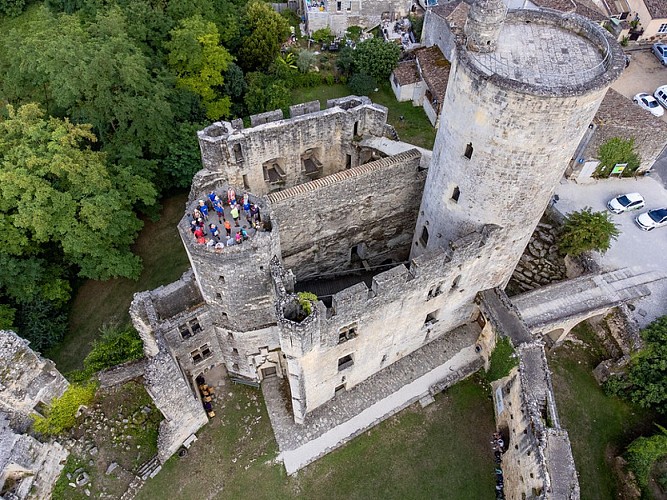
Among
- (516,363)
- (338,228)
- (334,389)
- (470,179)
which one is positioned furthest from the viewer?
(338,228)

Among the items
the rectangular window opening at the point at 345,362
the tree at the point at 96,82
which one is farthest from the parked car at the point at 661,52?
the tree at the point at 96,82

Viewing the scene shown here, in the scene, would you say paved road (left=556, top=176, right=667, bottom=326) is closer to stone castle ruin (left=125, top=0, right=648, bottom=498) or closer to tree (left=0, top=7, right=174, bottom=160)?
stone castle ruin (left=125, top=0, right=648, bottom=498)

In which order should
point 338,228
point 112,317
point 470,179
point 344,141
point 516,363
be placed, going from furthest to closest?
point 112,317 → point 344,141 → point 338,228 → point 516,363 → point 470,179

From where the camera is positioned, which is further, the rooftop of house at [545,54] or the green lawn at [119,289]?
the green lawn at [119,289]

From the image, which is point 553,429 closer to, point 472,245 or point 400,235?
point 472,245

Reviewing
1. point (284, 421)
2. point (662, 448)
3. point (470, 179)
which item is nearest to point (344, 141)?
point (470, 179)

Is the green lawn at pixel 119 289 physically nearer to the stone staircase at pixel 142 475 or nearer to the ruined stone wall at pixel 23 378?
the ruined stone wall at pixel 23 378

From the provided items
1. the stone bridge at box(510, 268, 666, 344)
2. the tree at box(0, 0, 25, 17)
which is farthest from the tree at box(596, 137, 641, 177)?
the tree at box(0, 0, 25, 17)

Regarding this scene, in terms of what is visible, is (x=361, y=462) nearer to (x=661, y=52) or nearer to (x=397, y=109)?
(x=397, y=109)
